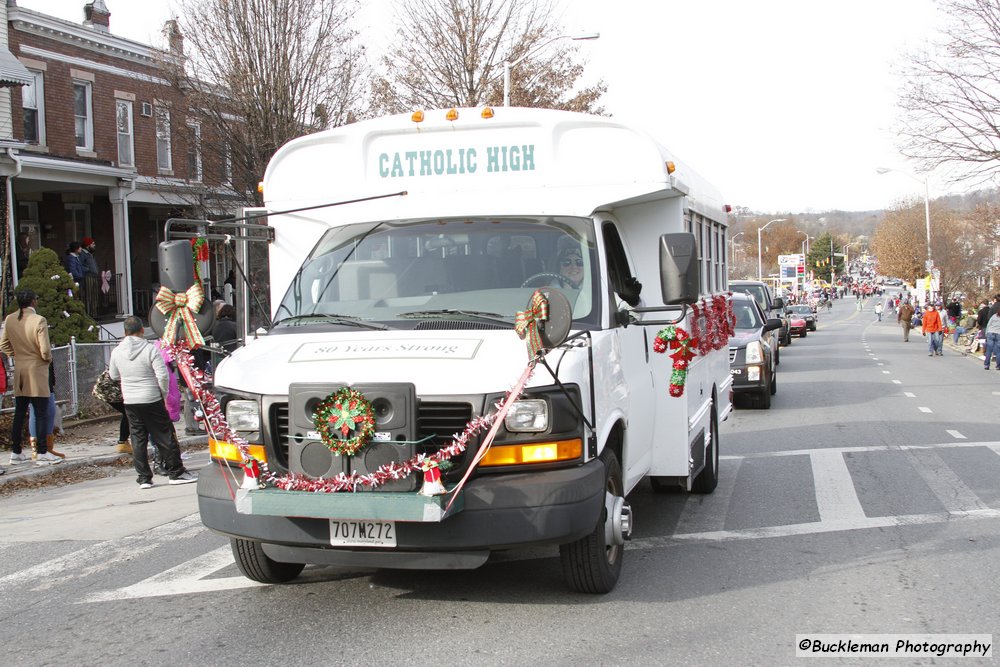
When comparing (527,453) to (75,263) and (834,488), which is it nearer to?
(834,488)

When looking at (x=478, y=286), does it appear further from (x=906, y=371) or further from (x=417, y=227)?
(x=906, y=371)

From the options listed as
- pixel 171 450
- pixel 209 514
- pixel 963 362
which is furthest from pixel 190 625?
pixel 963 362

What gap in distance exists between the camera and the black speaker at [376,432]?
4.61 m

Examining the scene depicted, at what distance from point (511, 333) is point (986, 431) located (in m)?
9.58

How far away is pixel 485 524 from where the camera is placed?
4.62 meters

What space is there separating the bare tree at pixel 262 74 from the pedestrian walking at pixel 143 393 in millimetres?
11073

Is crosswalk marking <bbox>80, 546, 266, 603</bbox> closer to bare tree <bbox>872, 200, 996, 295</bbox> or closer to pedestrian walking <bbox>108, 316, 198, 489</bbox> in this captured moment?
pedestrian walking <bbox>108, 316, 198, 489</bbox>

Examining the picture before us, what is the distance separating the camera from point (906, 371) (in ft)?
77.2

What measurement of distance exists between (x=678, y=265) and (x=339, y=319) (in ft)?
6.26

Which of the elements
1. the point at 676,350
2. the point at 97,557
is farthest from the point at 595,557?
the point at 97,557

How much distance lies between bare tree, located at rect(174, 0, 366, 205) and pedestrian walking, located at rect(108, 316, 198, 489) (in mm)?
11073

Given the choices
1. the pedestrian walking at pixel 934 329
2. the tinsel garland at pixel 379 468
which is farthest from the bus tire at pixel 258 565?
the pedestrian walking at pixel 934 329

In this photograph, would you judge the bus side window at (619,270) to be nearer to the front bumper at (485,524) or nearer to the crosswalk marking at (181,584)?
the front bumper at (485,524)

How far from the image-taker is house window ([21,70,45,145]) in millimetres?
22328
